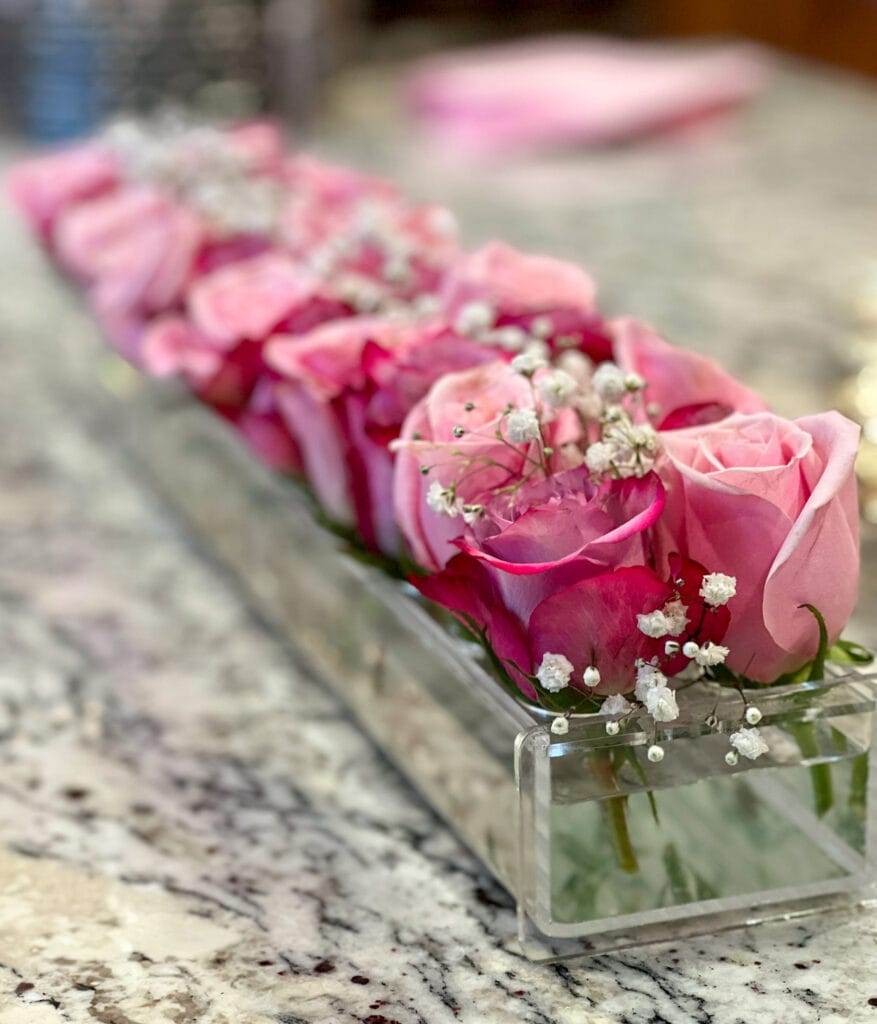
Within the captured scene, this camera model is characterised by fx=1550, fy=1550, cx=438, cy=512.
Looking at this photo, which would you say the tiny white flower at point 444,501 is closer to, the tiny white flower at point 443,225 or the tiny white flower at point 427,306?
the tiny white flower at point 427,306

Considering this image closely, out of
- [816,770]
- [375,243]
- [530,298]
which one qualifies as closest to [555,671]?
[816,770]

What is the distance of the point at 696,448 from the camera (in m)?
0.48

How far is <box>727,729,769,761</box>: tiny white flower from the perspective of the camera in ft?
1.51

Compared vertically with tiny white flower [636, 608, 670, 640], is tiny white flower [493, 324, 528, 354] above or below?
above

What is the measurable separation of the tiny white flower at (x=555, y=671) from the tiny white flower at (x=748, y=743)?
56mm

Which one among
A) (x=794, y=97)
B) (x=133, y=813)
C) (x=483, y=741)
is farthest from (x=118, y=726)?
(x=794, y=97)

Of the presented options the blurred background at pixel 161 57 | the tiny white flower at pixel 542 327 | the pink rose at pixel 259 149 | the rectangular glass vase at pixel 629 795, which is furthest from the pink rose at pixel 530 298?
the blurred background at pixel 161 57

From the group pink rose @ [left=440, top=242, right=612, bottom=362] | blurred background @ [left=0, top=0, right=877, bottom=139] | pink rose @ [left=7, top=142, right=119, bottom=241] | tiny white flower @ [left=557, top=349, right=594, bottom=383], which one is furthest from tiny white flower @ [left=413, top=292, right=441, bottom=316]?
blurred background @ [left=0, top=0, right=877, bottom=139]

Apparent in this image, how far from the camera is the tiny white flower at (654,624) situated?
44cm

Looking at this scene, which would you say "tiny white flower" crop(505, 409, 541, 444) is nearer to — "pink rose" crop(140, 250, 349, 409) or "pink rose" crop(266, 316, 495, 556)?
"pink rose" crop(266, 316, 495, 556)

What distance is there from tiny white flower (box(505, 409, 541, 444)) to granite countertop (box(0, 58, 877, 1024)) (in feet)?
0.53

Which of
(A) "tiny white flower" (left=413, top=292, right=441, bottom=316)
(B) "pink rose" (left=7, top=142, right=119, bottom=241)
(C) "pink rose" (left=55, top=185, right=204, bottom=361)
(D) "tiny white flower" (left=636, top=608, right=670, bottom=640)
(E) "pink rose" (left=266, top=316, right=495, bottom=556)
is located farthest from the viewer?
(B) "pink rose" (left=7, top=142, right=119, bottom=241)

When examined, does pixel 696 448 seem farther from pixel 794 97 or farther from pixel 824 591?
pixel 794 97

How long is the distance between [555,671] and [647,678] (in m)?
0.03
